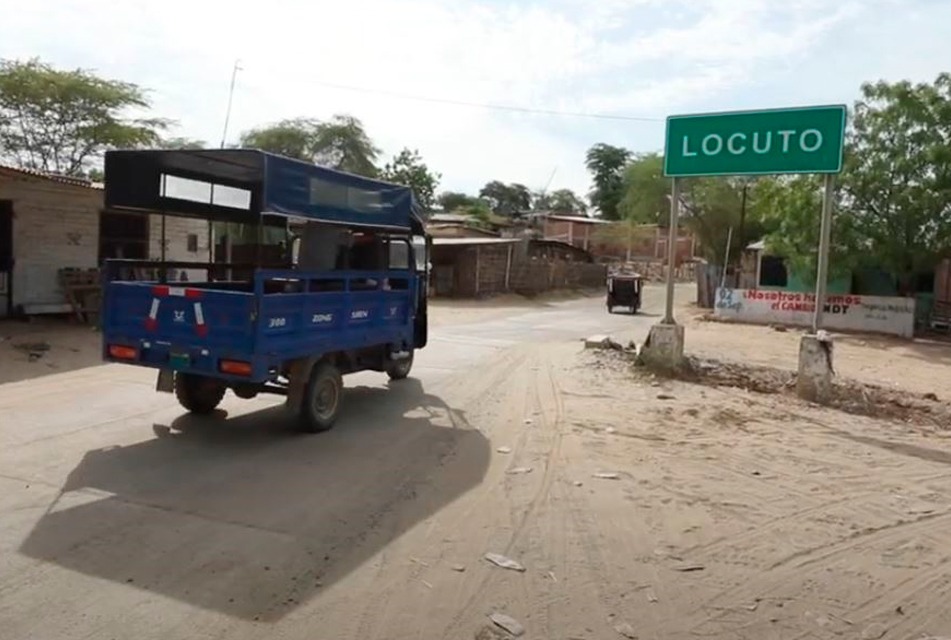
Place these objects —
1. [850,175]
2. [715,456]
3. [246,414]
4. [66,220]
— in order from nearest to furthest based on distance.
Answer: [715,456] < [246,414] < [66,220] < [850,175]

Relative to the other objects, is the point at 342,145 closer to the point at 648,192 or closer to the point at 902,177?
the point at 648,192

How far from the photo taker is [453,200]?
7588 centimetres

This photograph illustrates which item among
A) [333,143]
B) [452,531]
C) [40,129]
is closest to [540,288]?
[333,143]

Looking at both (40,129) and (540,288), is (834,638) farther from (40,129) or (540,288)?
(540,288)

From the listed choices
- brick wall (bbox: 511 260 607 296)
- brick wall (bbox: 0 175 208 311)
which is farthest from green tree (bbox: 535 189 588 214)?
brick wall (bbox: 0 175 208 311)

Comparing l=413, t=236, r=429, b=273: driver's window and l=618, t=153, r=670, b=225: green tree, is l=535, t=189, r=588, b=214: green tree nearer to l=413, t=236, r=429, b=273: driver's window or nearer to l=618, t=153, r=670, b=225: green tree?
l=618, t=153, r=670, b=225: green tree

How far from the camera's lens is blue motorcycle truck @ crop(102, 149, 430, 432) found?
6.66 metres

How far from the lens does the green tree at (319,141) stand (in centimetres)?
3984

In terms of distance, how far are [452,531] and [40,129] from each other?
26.8 meters

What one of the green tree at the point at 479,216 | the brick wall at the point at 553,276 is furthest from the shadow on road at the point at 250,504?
the green tree at the point at 479,216

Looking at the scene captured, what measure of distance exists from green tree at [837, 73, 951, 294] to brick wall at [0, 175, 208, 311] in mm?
19118

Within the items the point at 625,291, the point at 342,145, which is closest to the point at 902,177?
the point at 625,291

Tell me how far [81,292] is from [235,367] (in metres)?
10.3

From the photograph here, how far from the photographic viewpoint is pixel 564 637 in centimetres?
352
